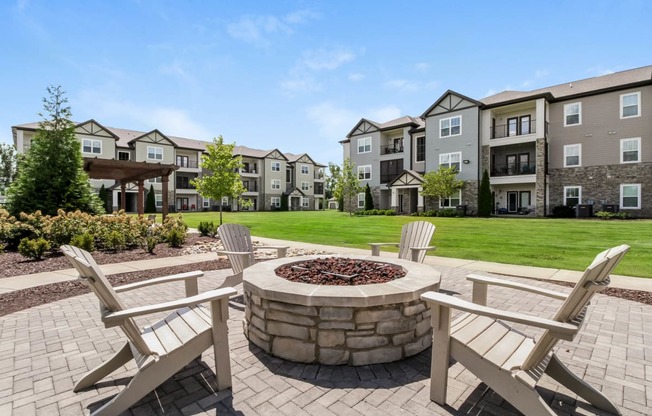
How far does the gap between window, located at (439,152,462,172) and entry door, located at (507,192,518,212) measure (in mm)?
4734

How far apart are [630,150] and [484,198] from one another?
9017 mm

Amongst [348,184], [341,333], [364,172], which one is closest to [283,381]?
[341,333]

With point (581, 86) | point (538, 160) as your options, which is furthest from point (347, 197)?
point (581, 86)

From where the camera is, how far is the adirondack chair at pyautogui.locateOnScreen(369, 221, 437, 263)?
233 inches

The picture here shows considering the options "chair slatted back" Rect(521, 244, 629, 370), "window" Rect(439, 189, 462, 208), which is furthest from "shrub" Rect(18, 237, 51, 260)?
"window" Rect(439, 189, 462, 208)

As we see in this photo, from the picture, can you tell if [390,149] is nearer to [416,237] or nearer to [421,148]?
[421,148]

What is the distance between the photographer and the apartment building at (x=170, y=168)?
2845cm

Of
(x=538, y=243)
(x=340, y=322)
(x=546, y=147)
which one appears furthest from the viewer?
(x=546, y=147)

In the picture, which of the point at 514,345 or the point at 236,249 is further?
the point at 236,249

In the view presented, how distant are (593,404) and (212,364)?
321cm

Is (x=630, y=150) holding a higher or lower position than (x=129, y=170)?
higher

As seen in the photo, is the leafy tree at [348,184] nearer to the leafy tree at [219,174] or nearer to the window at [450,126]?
the window at [450,126]

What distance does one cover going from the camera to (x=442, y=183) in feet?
80.5

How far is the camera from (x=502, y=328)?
2703 mm
